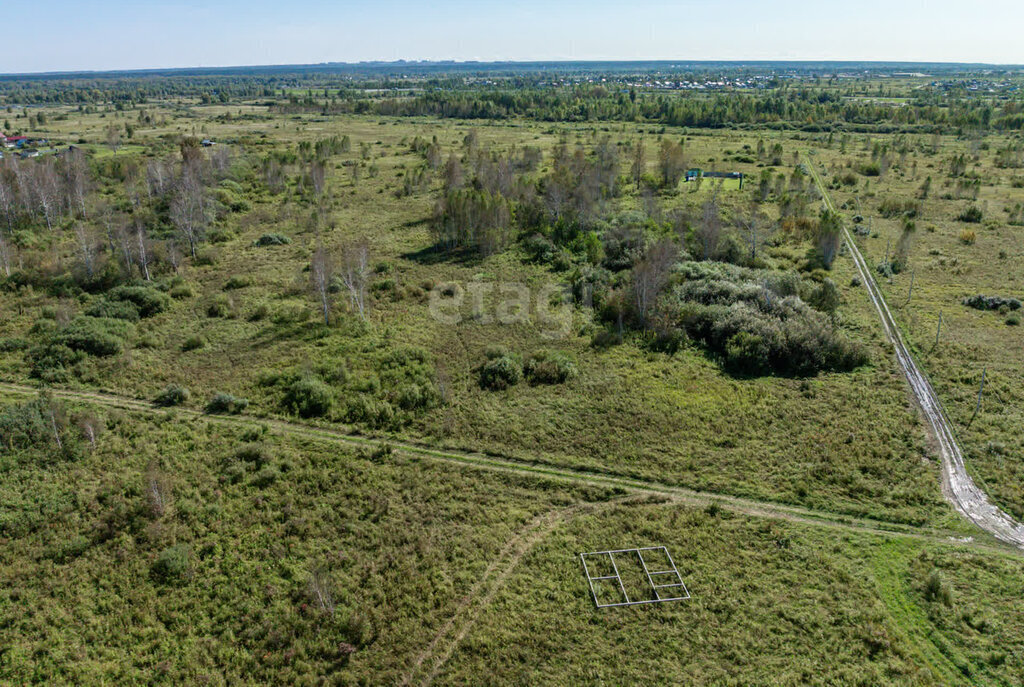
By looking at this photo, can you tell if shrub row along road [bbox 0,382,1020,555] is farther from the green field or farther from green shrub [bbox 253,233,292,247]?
green shrub [bbox 253,233,292,247]

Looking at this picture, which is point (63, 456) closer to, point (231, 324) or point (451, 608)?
point (231, 324)

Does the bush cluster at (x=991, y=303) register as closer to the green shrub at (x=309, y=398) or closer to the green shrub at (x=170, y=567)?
the green shrub at (x=309, y=398)

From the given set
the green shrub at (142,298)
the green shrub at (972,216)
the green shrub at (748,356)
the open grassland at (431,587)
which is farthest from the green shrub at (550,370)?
the green shrub at (972,216)

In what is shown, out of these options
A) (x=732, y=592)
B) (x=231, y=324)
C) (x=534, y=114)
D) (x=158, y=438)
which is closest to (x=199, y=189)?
(x=231, y=324)

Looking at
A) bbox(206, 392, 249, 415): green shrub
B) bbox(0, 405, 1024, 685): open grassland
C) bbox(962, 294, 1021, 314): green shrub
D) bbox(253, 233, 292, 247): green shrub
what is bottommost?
bbox(0, 405, 1024, 685): open grassland

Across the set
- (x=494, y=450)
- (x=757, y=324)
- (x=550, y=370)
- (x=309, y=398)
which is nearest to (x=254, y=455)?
(x=309, y=398)

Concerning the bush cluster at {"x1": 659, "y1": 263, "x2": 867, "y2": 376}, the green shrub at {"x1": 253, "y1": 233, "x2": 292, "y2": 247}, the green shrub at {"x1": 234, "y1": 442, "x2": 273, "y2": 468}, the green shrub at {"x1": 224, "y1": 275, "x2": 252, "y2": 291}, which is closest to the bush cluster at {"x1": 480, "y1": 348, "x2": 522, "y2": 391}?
the bush cluster at {"x1": 659, "y1": 263, "x2": 867, "y2": 376}
